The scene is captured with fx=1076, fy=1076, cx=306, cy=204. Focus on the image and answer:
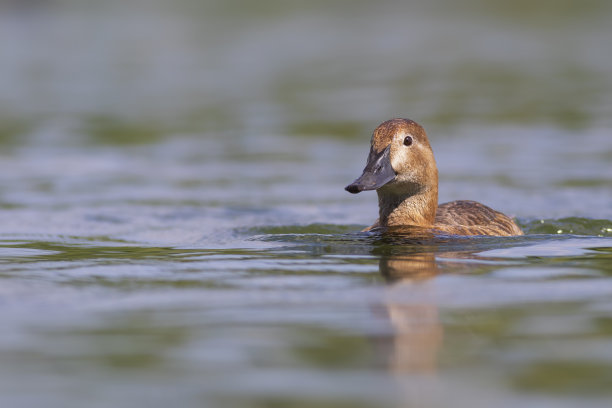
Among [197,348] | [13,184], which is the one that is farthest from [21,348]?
[13,184]

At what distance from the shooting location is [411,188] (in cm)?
893

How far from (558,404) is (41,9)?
58420 mm

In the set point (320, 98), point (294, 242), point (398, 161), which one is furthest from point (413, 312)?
point (320, 98)

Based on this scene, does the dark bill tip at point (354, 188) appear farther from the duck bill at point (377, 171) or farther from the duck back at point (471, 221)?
the duck back at point (471, 221)

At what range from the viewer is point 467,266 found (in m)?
7.21

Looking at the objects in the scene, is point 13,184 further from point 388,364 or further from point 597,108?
point 597,108

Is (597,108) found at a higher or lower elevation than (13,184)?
higher

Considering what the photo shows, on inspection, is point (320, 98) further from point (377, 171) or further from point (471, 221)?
point (377, 171)

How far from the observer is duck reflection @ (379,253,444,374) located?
4648 millimetres

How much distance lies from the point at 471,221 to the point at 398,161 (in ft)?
3.83

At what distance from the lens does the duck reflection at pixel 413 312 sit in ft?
15.3

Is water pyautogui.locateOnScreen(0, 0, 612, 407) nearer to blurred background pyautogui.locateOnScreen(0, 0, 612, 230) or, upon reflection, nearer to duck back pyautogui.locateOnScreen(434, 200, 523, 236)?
blurred background pyautogui.locateOnScreen(0, 0, 612, 230)

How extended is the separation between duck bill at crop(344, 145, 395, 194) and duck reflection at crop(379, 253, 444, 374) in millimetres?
703

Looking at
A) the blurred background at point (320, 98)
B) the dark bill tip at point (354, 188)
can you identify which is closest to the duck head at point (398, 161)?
the dark bill tip at point (354, 188)
